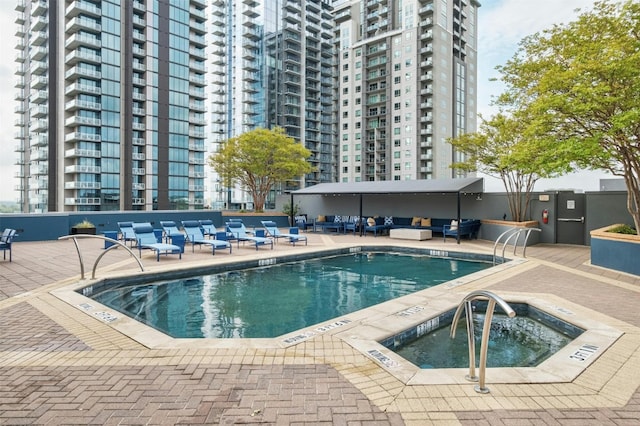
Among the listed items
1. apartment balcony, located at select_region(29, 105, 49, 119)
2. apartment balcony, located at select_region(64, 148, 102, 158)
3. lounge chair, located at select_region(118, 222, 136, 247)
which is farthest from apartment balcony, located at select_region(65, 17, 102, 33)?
lounge chair, located at select_region(118, 222, 136, 247)

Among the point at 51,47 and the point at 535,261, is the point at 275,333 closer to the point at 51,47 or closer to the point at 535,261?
the point at 535,261

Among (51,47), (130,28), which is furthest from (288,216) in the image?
(51,47)

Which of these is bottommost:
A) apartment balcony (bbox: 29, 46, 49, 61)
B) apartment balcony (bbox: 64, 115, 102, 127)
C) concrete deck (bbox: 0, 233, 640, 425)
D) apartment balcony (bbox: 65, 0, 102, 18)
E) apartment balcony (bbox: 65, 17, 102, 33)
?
concrete deck (bbox: 0, 233, 640, 425)

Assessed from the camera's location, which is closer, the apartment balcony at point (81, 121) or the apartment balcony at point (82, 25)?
A: the apartment balcony at point (82, 25)

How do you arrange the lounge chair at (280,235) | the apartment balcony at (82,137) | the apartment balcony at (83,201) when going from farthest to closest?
1. the apartment balcony at (83,201)
2. the apartment balcony at (82,137)
3. the lounge chair at (280,235)

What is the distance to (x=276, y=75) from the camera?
67.0m

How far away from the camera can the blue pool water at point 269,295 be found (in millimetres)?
6492

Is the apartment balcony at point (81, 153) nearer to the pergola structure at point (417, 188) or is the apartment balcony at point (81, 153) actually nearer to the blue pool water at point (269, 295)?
the pergola structure at point (417, 188)

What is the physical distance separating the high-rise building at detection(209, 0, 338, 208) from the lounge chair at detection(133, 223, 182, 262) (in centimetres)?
5137

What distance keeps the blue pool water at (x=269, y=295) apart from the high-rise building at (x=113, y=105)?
43.4 meters

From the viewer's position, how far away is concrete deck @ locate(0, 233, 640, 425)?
3.03 meters

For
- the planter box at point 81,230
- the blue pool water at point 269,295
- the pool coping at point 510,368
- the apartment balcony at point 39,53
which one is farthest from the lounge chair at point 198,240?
the apartment balcony at point 39,53

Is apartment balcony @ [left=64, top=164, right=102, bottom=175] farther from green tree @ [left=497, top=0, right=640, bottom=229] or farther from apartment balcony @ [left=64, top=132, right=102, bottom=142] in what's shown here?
green tree @ [left=497, top=0, right=640, bottom=229]

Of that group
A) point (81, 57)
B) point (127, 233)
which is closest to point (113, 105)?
point (81, 57)
